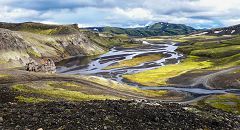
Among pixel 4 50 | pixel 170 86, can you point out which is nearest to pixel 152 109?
pixel 170 86

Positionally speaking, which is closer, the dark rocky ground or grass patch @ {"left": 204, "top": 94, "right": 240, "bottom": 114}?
the dark rocky ground

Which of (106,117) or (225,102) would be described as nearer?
(106,117)

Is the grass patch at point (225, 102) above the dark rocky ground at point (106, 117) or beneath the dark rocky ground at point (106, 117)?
beneath

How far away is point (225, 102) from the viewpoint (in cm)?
9119

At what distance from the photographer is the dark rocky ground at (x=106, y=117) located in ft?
105

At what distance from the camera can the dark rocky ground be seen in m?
32.2

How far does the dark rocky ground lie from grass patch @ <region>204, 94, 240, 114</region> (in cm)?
3979

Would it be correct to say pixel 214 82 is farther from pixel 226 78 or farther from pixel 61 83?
pixel 61 83

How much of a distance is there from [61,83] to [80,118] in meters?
Answer: 51.8

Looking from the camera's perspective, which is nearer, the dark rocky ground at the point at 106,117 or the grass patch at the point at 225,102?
the dark rocky ground at the point at 106,117

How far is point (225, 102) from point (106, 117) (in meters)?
62.2

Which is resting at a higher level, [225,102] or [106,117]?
[106,117]

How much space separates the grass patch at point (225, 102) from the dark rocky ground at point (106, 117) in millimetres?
39792

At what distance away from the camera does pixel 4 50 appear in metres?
186
